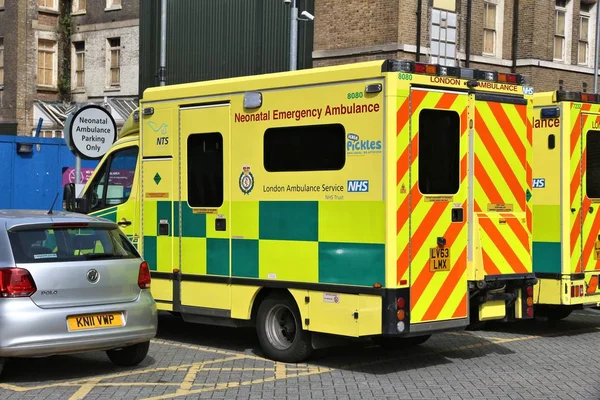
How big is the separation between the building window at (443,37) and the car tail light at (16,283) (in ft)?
62.2

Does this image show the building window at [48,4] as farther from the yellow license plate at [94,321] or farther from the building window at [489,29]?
the yellow license plate at [94,321]

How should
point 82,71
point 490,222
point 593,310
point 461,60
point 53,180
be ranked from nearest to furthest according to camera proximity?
Answer: point 490,222 < point 593,310 < point 53,180 < point 461,60 < point 82,71

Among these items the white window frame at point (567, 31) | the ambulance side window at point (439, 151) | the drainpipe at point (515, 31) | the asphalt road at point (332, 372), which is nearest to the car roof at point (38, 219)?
the asphalt road at point (332, 372)

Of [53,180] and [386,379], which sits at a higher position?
[53,180]

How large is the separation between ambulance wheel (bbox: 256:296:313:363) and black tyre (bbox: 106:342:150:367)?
1272mm

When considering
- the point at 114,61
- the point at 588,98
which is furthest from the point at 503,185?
the point at 114,61

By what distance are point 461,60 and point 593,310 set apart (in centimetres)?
1340

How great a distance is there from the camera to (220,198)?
10.0m

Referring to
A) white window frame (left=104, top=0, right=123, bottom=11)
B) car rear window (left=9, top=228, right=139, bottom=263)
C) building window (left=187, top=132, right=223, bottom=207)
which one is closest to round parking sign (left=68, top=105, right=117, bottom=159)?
building window (left=187, top=132, right=223, bottom=207)

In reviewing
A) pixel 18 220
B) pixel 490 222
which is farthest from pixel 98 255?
pixel 490 222

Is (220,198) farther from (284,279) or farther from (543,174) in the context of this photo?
(543,174)

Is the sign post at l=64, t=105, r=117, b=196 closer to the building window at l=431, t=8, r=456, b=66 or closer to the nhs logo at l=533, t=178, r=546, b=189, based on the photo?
the nhs logo at l=533, t=178, r=546, b=189

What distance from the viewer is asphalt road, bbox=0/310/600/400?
313 inches

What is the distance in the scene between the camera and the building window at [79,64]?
1468 inches
